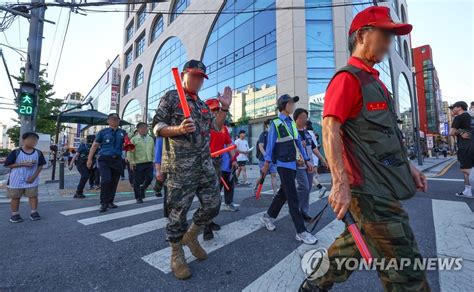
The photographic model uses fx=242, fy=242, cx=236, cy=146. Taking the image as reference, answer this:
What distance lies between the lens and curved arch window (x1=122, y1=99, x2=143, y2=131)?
117ft

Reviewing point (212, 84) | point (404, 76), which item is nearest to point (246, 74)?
point (212, 84)

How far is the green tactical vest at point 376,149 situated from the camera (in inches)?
53.2

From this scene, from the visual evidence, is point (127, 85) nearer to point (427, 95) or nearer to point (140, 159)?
point (140, 159)

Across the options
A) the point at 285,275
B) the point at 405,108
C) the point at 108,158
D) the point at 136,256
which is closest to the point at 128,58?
the point at 405,108

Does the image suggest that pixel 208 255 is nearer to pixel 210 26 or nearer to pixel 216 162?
pixel 216 162

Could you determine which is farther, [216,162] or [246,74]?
[246,74]

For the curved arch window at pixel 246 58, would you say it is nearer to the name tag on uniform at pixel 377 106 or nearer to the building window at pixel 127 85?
the name tag on uniform at pixel 377 106

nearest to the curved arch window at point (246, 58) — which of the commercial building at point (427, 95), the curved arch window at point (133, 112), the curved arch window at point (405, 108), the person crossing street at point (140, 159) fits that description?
the person crossing street at point (140, 159)

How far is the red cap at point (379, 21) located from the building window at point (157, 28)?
35804 mm

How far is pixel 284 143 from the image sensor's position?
3334 mm

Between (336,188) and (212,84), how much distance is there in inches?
830

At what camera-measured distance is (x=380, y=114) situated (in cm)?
140

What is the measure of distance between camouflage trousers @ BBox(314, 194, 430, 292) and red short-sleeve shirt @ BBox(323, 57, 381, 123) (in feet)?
1.59

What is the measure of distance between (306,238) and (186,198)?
1.66 m
